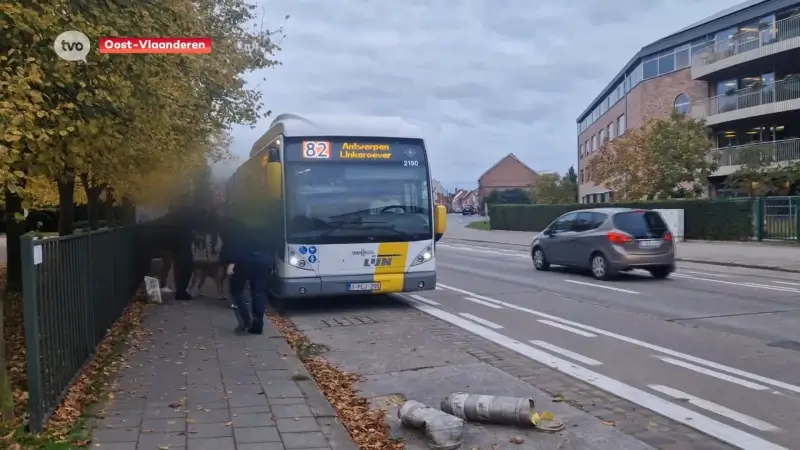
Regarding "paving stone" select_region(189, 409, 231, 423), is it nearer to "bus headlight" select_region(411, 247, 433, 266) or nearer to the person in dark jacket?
the person in dark jacket

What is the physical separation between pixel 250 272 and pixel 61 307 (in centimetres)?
393

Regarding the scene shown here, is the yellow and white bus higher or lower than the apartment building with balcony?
lower

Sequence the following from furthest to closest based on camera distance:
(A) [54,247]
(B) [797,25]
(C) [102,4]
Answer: (B) [797,25], (C) [102,4], (A) [54,247]

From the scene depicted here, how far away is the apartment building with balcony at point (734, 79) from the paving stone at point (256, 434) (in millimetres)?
35045

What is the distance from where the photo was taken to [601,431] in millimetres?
5645

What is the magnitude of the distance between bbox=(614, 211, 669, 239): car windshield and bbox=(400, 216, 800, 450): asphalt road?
1038 mm

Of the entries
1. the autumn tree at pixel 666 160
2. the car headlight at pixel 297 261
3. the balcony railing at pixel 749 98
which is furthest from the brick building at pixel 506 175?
the car headlight at pixel 297 261

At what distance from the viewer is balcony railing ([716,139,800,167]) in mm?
35188

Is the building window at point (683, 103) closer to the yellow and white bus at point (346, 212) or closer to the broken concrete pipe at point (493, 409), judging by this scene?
the yellow and white bus at point (346, 212)

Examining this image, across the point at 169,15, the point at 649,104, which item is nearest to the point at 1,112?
the point at 169,15

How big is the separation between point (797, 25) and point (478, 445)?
3790 cm

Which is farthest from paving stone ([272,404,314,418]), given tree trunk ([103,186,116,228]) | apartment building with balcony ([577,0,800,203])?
apartment building with balcony ([577,0,800,203])

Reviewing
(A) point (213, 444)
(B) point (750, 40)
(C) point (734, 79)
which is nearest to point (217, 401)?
(A) point (213, 444)

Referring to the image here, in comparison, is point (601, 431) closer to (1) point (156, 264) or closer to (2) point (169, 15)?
(2) point (169, 15)
